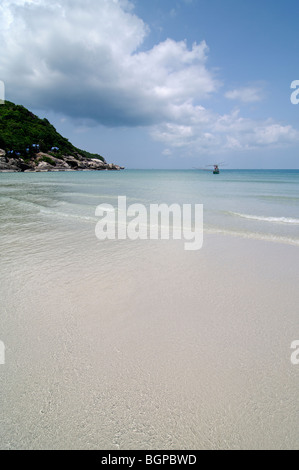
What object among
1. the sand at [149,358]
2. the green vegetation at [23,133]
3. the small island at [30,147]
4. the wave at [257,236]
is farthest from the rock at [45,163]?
the sand at [149,358]

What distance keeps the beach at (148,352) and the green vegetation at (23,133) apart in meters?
94.7

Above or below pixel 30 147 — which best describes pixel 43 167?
below

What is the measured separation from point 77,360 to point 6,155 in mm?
91004

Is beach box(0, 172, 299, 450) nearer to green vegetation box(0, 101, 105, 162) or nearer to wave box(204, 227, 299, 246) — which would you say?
wave box(204, 227, 299, 246)

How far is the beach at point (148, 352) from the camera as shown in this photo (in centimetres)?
202

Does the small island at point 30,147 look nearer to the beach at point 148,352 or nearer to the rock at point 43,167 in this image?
the rock at point 43,167

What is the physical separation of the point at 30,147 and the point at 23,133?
884 cm

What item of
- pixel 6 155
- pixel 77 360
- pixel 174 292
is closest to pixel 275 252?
pixel 174 292

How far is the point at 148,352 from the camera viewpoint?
2.93 metres

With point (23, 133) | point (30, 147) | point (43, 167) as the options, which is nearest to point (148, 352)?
point (43, 167)

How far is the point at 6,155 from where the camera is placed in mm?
76812

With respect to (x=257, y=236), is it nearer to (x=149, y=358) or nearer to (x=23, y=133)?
(x=149, y=358)

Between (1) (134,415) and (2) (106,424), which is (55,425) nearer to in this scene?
(2) (106,424)
